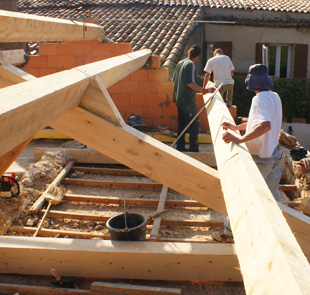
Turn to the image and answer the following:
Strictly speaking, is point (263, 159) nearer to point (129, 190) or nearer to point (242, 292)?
point (242, 292)

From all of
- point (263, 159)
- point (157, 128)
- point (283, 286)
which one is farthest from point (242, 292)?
point (157, 128)

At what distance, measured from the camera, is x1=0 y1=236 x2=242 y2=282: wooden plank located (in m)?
3.38

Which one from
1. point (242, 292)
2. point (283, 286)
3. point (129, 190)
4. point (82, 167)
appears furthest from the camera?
point (82, 167)

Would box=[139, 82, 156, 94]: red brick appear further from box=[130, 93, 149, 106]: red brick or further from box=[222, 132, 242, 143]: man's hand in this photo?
box=[222, 132, 242, 143]: man's hand

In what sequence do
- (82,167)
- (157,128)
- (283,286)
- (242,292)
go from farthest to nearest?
(157,128), (82,167), (242,292), (283,286)

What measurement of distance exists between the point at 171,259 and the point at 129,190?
7.50 feet

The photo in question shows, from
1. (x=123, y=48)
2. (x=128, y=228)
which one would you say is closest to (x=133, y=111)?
(x=123, y=48)

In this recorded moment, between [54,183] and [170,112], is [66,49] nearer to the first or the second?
[170,112]

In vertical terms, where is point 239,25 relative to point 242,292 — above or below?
above

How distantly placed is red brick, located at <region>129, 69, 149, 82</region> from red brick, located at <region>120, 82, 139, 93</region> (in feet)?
0.39

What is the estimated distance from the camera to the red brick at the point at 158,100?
8.02 m

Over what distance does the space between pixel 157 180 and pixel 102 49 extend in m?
5.98

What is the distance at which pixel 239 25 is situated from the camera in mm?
16422

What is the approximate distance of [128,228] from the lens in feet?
12.0
